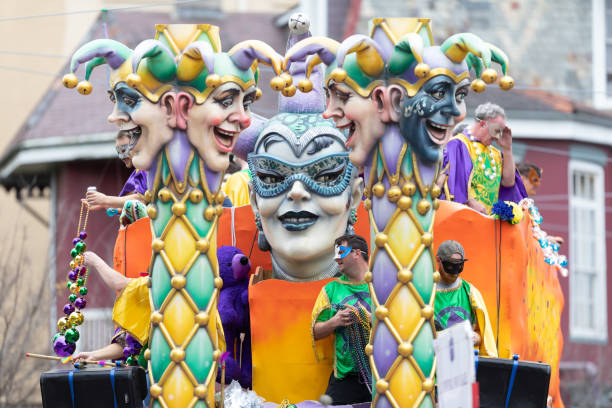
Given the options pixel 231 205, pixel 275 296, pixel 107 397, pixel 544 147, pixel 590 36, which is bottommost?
pixel 107 397

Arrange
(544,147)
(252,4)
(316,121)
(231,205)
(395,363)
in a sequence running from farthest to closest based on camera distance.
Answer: (252,4) < (544,147) < (231,205) < (316,121) < (395,363)

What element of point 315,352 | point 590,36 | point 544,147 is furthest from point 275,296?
point 590,36

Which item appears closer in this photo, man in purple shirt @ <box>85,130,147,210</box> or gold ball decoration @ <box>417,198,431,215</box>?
gold ball decoration @ <box>417,198,431,215</box>

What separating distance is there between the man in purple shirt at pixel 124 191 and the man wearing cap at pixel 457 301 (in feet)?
6.46

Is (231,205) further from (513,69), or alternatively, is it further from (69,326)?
(513,69)

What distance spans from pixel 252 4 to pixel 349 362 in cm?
1463

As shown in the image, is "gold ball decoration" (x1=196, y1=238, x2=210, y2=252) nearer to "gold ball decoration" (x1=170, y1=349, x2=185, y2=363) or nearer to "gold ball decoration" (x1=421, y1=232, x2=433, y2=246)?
"gold ball decoration" (x1=170, y1=349, x2=185, y2=363)

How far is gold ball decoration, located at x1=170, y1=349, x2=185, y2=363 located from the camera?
8289mm

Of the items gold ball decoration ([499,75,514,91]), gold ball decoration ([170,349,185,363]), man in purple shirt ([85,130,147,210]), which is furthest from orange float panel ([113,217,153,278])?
gold ball decoration ([499,75,514,91])

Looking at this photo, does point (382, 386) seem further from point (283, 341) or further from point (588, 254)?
point (588, 254)

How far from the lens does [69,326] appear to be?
9117 mm

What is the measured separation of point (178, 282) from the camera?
8.32 metres

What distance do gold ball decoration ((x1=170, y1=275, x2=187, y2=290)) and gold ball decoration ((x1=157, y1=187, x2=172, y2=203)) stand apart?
432 millimetres

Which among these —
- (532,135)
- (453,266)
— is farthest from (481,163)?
(532,135)
